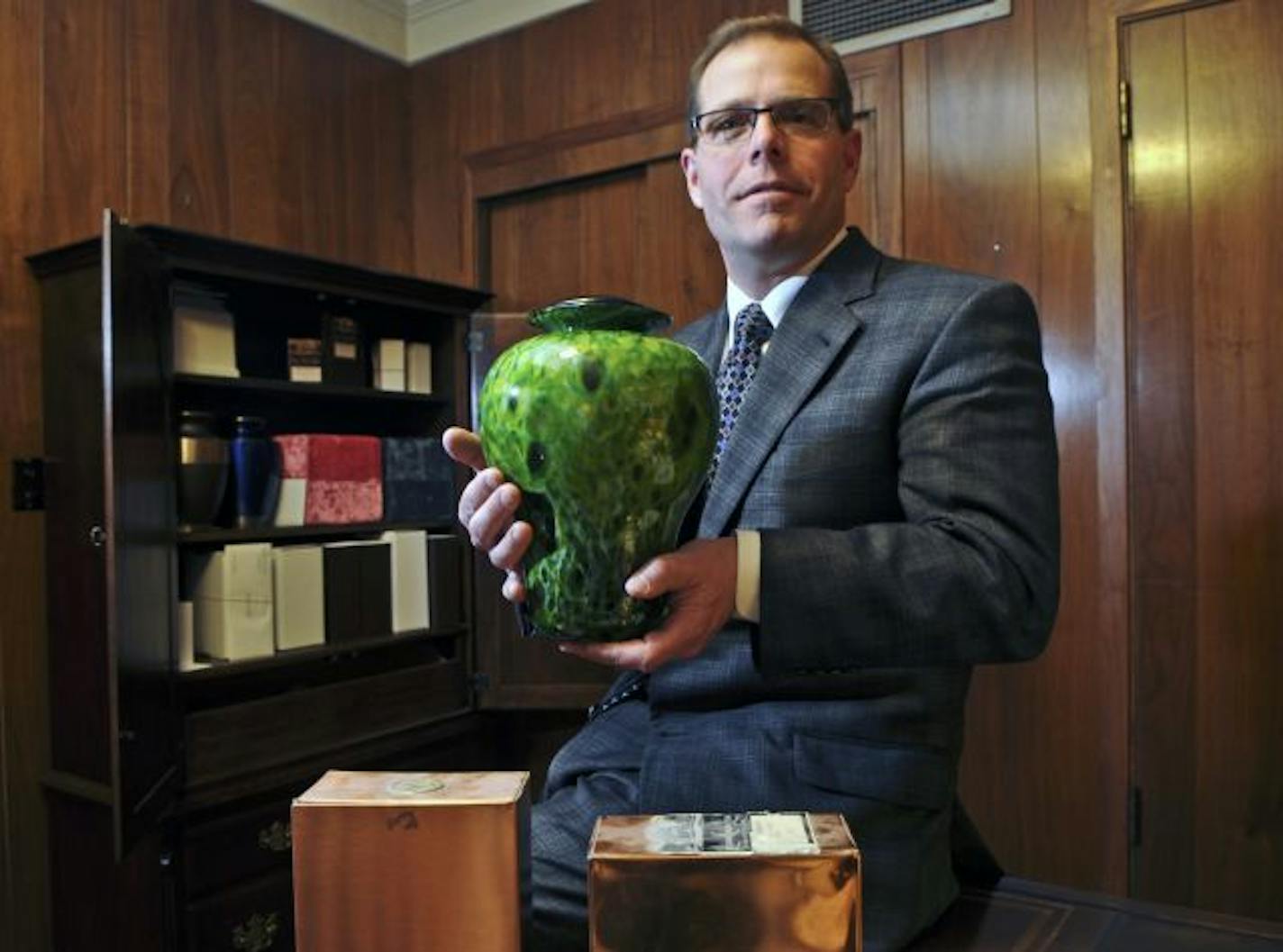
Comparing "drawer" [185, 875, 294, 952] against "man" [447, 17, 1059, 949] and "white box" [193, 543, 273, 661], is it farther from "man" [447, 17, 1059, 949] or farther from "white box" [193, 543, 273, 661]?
"man" [447, 17, 1059, 949]

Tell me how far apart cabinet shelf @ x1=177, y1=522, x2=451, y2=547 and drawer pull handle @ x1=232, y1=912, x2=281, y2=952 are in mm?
849

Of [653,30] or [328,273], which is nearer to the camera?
[328,273]

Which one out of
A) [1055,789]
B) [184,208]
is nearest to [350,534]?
[184,208]

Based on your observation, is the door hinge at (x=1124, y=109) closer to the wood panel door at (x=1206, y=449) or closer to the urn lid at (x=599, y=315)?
the wood panel door at (x=1206, y=449)

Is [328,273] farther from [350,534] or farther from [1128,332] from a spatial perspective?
[1128,332]

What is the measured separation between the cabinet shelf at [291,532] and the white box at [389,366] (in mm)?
395

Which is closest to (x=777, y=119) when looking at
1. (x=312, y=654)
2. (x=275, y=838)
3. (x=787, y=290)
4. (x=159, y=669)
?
(x=787, y=290)

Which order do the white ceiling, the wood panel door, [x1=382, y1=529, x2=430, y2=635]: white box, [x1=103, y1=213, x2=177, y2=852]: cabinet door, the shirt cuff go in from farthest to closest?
the white ceiling
[x1=382, y1=529, x2=430, y2=635]: white box
the wood panel door
[x1=103, y1=213, x2=177, y2=852]: cabinet door
the shirt cuff

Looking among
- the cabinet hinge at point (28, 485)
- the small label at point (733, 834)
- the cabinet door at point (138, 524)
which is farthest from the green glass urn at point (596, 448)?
the cabinet hinge at point (28, 485)

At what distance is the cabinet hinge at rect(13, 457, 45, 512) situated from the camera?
229 centimetres

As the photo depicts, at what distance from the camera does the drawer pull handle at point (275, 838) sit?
2.31 m

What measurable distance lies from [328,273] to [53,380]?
67 centimetres

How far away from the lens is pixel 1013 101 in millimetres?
2217

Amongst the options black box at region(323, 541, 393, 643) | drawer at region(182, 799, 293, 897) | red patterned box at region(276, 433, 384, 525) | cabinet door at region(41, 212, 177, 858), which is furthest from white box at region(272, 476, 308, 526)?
drawer at region(182, 799, 293, 897)
